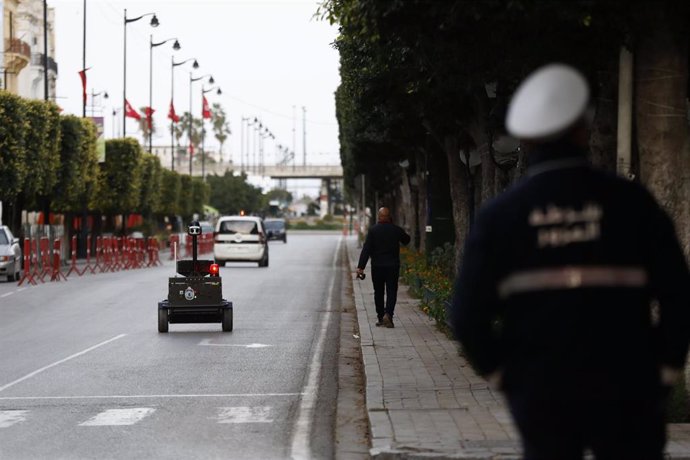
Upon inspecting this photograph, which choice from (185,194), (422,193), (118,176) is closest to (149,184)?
(118,176)

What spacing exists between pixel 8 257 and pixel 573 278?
3435 centimetres

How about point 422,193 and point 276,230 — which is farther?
point 276,230

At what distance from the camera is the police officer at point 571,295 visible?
4207mm

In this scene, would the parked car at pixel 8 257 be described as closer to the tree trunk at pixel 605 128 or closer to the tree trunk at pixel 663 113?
the tree trunk at pixel 605 128

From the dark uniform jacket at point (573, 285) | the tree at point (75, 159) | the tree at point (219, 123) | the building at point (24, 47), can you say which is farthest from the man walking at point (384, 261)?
the tree at point (219, 123)

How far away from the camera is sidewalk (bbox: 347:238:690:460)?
870cm

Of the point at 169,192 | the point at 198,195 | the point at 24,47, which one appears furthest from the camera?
the point at 198,195

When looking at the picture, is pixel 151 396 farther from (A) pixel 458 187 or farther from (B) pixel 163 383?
(A) pixel 458 187

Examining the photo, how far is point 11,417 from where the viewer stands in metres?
11.3

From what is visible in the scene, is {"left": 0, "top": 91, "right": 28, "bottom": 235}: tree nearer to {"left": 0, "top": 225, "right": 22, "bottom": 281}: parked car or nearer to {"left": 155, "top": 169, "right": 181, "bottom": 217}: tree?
{"left": 0, "top": 225, "right": 22, "bottom": 281}: parked car

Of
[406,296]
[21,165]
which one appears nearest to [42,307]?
[406,296]

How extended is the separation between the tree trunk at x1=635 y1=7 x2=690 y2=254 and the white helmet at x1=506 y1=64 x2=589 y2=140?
579 centimetres

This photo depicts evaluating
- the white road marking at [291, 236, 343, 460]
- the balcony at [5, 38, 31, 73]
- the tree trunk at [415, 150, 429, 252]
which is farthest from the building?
the white road marking at [291, 236, 343, 460]

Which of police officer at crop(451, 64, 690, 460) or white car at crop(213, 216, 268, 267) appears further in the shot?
white car at crop(213, 216, 268, 267)
